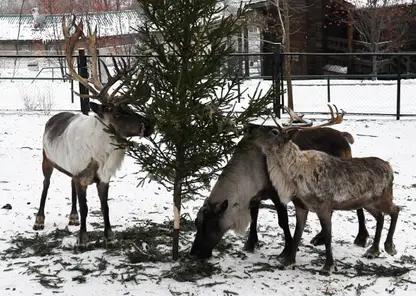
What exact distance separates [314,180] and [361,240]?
1.34 metres

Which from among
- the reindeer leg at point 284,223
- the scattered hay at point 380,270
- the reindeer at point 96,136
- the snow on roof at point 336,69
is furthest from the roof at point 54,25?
the scattered hay at point 380,270

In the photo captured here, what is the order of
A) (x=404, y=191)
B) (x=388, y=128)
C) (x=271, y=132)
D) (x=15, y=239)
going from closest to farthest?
(x=271, y=132) → (x=15, y=239) → (x=404, y=191) → (x=388, y=128)

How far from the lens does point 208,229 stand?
575 centimetres

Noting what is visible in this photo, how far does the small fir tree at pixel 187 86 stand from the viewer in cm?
520

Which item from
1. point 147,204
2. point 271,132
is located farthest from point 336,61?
point 271,132

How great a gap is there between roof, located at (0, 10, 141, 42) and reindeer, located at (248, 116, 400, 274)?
1580 cm

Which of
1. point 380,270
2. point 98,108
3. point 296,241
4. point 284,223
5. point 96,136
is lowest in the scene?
point 380,270

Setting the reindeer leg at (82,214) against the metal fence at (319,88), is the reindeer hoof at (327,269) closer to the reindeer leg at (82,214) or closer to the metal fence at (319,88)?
the reindeer leg at (82,214)

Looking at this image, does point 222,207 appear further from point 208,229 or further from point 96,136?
point 96,136

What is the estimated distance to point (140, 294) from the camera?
5070mm

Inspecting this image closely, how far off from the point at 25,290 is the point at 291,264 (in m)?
2.48

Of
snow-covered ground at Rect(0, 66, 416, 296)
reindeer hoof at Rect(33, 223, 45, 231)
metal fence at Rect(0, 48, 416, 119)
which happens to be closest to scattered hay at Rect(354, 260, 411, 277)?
snow-covered ground at Rect(0, 66, 416, 296)

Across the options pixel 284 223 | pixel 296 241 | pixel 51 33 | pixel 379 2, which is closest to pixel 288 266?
pixel 296 241

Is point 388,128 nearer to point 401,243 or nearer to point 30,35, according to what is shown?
point 401,243
